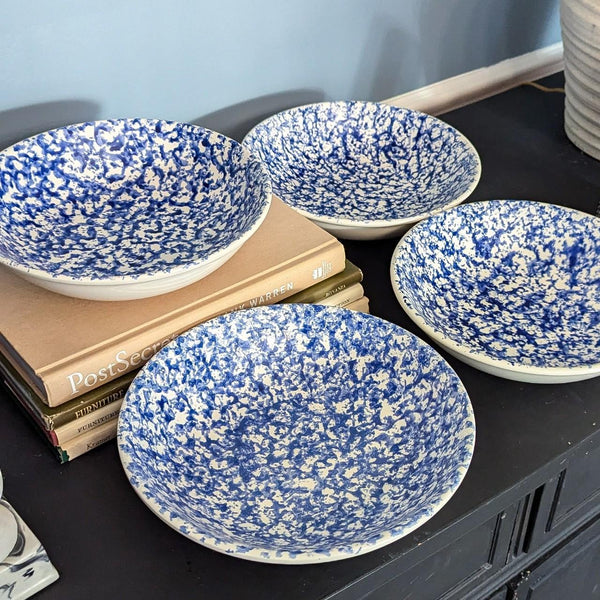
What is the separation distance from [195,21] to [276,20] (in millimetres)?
108

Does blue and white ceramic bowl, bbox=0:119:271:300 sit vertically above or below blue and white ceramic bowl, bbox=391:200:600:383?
above

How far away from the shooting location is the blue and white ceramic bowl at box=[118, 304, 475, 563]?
1.94 ft

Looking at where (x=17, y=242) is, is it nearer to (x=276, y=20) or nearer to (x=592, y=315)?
(x=276, y=20)

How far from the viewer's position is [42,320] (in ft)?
2.22

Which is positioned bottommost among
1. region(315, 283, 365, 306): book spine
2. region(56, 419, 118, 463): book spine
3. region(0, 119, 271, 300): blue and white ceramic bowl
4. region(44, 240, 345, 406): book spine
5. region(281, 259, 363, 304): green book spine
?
region(56, 419, 118, 463): book spine

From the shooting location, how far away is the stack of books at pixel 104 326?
645 millimetres

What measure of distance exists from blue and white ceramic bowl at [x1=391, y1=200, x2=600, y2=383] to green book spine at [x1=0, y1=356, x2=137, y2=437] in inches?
10.2

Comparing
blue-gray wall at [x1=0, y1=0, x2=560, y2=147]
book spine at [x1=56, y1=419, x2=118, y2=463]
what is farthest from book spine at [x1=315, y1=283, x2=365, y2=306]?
blue-gray wall at [x1=0, y1=0, x2=560, y2=147]

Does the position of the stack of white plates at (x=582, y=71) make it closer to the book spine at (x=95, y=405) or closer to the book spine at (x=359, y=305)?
the book spine at (x=359, y=305)

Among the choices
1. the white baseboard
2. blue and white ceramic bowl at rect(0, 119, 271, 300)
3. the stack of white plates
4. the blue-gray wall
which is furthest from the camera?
the white baseboard

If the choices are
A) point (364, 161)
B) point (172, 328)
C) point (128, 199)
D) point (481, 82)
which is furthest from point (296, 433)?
point (481, 82)

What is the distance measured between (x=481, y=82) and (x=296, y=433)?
28.9 inches

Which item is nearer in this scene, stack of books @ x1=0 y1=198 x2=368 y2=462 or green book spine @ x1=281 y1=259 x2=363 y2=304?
stack of books @ x1=0 y1=198 x2=368 y2=462

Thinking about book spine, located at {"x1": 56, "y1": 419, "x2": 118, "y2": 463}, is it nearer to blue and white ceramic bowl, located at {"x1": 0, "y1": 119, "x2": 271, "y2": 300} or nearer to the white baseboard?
blue and white ceramic bowl, located at {"x1": 0, "y1": 119, "x2": 271, "y2": 300}
